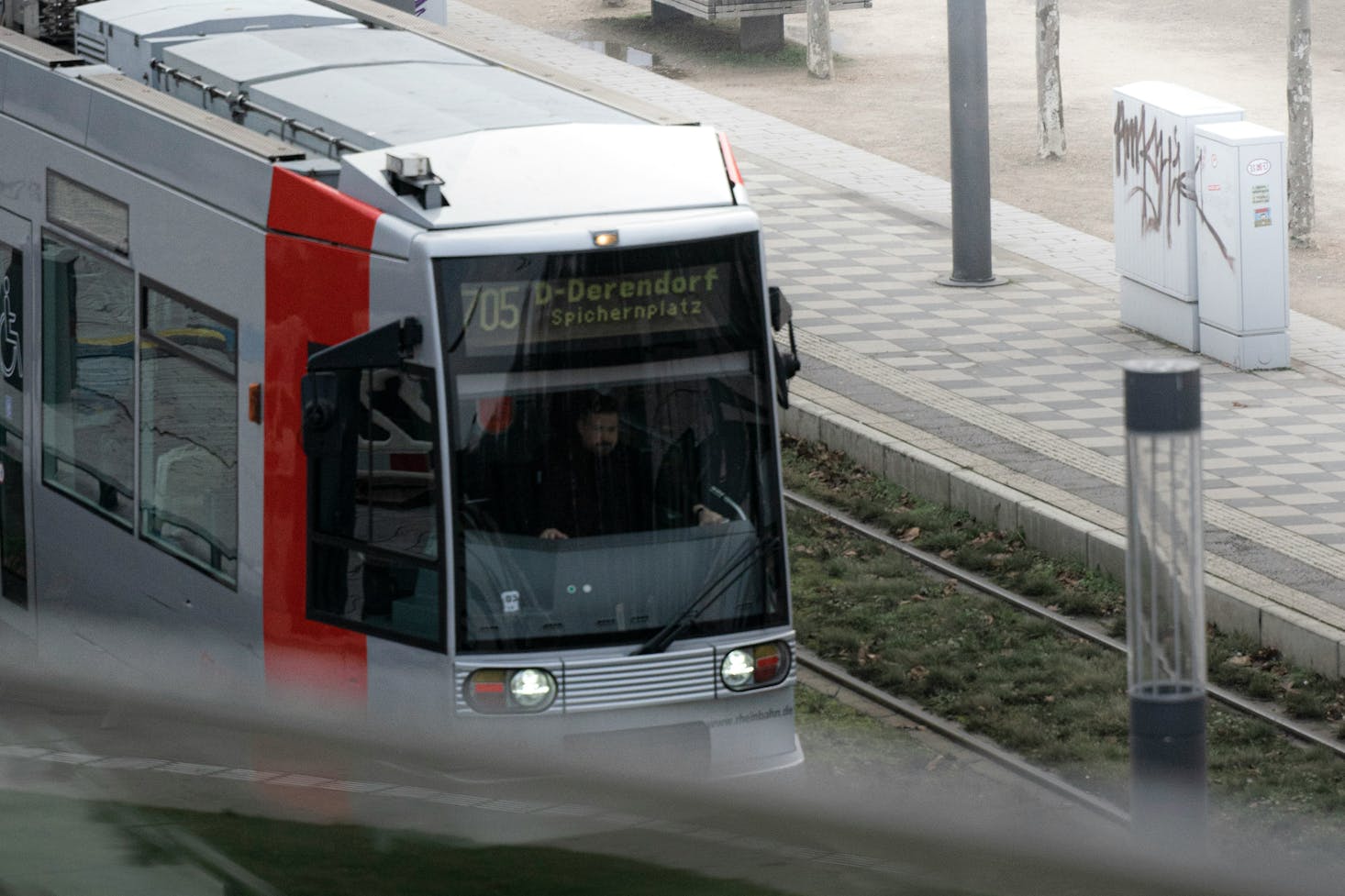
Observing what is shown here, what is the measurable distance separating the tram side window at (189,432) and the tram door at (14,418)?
A: 1.11 metres

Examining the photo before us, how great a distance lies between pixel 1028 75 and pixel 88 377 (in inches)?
809

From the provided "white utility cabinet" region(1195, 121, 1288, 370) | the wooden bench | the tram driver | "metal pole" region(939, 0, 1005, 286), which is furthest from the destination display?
the wooden bench

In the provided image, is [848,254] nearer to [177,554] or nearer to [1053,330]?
[1053,330]

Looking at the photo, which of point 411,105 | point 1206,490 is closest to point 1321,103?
point 1206,490

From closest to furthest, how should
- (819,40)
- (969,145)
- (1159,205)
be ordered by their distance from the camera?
(1159,205) → (969,145) → (819,40)

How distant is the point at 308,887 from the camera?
6.91ft

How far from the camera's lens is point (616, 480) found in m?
6.82

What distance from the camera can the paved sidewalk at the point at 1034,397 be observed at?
1061cm

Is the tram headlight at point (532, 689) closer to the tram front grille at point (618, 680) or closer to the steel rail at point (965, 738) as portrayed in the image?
the tram front grille at point (618, 680)

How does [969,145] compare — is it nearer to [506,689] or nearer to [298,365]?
[298,365]

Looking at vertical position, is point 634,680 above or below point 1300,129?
below

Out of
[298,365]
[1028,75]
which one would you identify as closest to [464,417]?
[298,365]

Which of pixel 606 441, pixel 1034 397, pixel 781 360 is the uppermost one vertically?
pixel 781 360

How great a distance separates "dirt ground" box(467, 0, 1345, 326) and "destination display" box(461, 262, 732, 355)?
33.8 ft
